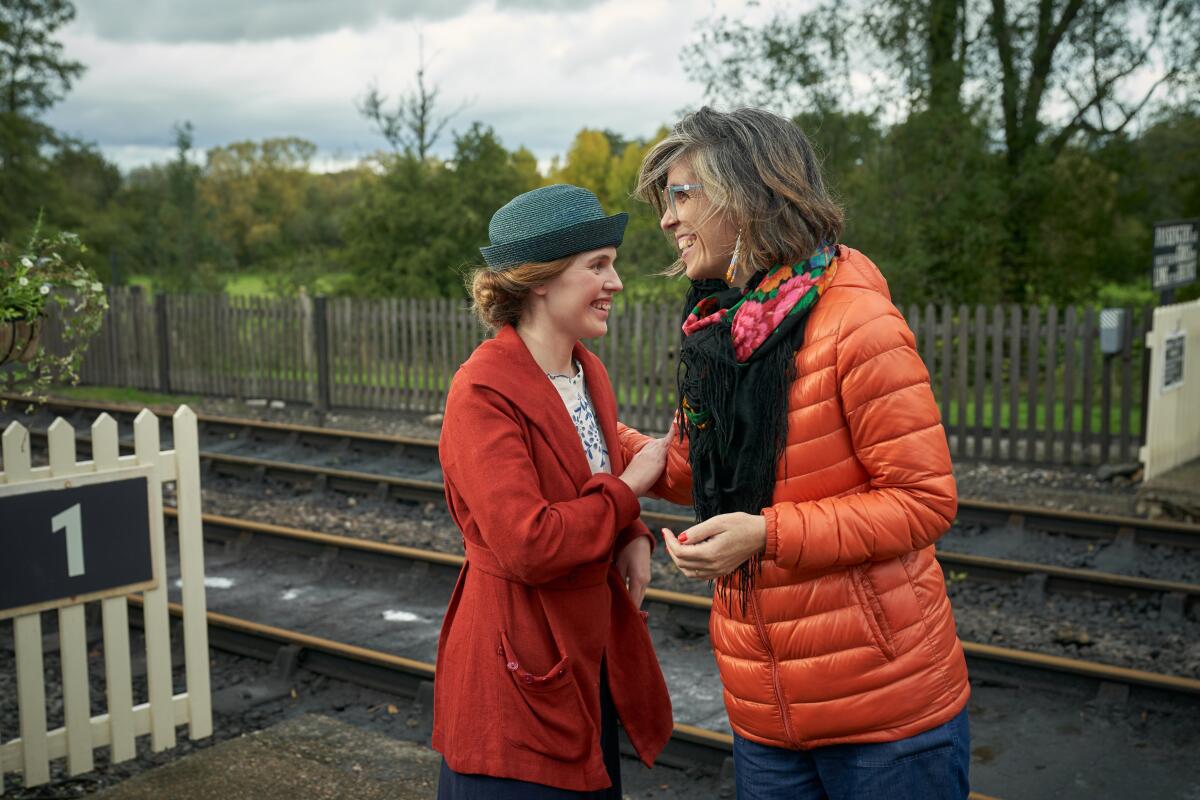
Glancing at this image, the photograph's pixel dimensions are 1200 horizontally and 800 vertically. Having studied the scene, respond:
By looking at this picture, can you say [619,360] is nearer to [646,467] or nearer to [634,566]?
[634,566]

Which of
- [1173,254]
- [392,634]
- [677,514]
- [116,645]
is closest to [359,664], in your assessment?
[392,634]

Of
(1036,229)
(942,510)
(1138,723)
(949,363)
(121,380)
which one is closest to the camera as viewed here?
(942,510)

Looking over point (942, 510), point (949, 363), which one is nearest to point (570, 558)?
point (942, 510)

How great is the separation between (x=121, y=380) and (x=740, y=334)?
18.4 metres

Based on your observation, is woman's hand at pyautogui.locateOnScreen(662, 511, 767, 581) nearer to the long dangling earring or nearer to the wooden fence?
the long dangling earring

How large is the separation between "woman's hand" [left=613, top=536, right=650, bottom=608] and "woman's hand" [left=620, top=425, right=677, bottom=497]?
176 millimetres

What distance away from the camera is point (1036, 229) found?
16.9 metres

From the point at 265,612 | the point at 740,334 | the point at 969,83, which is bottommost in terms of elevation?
the point at 265,612

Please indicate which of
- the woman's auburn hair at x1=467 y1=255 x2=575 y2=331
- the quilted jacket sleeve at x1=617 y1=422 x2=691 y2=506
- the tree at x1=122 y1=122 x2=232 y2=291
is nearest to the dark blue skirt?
the quilted jacket sleeve at x1=617 y1=422 x2=691 y2=506

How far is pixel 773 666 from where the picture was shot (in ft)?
7.72

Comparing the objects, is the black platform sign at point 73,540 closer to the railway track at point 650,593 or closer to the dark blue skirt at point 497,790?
the railway track at point 650,593

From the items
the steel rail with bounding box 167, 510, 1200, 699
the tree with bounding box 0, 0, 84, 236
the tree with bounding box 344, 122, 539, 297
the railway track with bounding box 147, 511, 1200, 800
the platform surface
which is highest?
the tree with bounding box 0, 0, 84, 236

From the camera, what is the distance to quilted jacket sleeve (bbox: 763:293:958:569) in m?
2.15

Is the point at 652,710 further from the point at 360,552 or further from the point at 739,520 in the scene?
the point at 360,552
